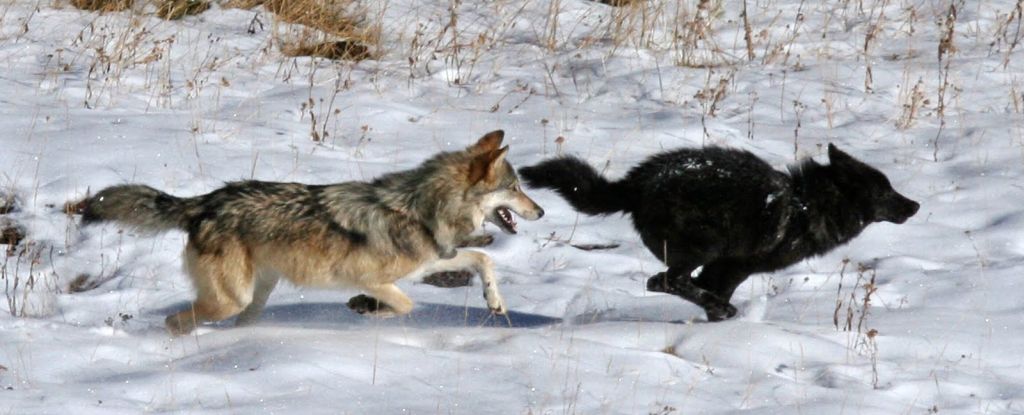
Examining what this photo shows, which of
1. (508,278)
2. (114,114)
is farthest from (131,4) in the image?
(508,278)

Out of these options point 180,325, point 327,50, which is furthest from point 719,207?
point 327,50

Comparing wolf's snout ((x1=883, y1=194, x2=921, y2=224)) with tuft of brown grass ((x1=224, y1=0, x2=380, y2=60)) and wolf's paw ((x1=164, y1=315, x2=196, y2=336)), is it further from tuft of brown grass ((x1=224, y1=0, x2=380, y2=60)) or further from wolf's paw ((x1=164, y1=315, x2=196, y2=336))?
tuft of brown grass ((x1=224, y1=0, x2=380, y2=60))

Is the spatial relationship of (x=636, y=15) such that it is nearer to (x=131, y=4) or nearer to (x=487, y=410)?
(x=131, y=4)

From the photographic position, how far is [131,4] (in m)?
12.8

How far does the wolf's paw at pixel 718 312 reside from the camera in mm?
7254

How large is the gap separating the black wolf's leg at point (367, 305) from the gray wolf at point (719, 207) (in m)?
1.04

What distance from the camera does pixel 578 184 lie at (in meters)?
7.11

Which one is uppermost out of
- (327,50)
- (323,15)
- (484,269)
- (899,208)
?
(323,15)

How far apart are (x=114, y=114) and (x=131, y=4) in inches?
113

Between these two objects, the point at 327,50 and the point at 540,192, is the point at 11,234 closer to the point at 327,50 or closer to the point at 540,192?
the point at 540,192

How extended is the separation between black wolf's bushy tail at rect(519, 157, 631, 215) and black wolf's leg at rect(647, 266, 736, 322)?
1.47ft

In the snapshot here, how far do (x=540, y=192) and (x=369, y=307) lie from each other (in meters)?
2.77

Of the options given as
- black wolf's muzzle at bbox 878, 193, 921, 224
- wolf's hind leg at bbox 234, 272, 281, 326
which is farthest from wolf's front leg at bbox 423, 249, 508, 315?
black wolf's muzzle at bbox 878, 193, 921, 224

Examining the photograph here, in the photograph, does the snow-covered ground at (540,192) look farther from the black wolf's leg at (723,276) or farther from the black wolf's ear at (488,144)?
the black wolf's ear at (488,144)
